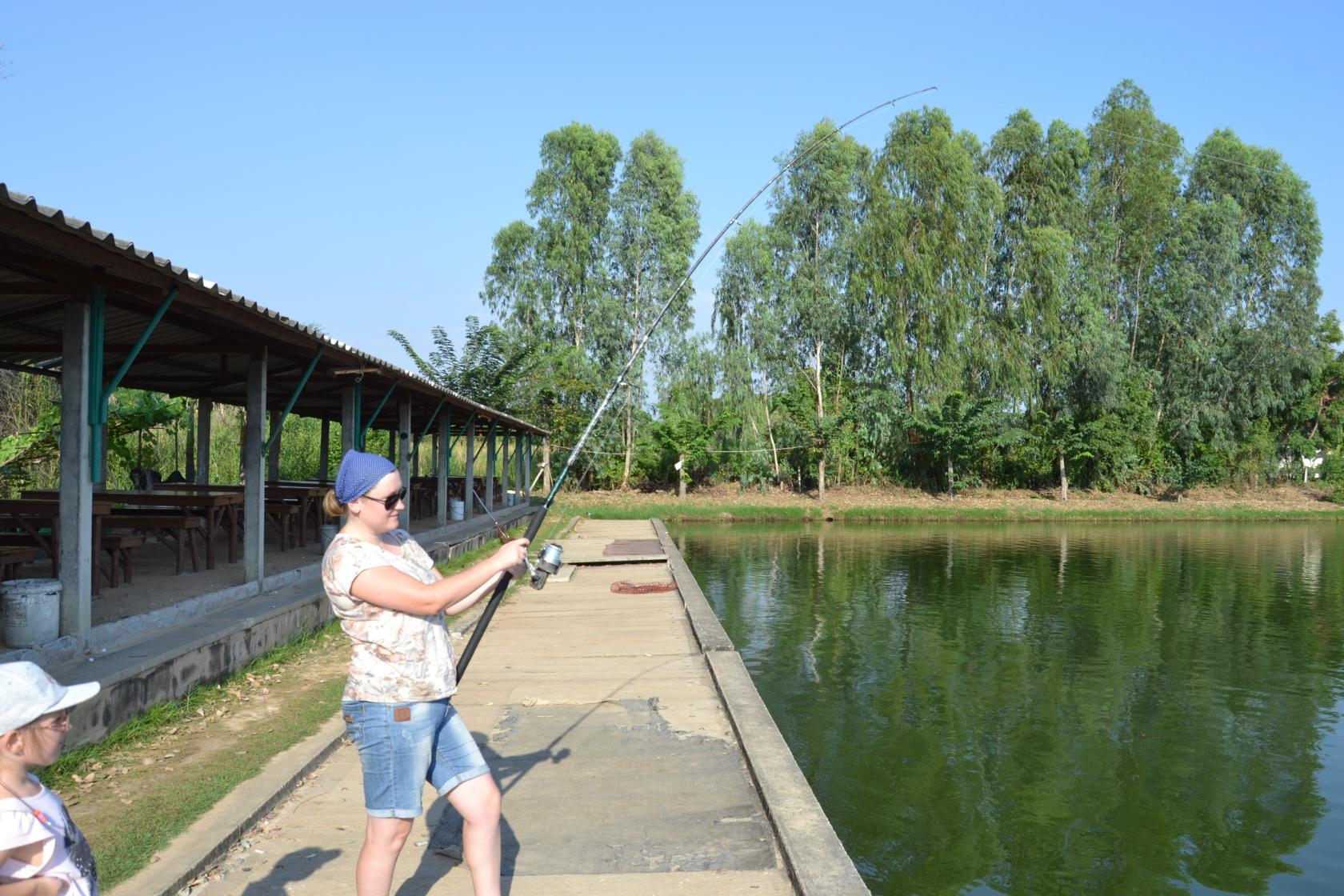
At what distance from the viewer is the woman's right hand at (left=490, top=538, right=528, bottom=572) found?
9.67ft

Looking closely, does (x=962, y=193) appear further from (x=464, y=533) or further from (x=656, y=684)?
(x=656, y=684)

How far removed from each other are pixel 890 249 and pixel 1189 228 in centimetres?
1155

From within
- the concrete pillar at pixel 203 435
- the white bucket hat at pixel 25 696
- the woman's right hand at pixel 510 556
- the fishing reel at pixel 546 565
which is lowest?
the white bucket hat at pixel 25 696

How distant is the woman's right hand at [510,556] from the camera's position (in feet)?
9.67

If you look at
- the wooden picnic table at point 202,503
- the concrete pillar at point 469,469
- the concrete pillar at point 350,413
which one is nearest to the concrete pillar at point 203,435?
the concrete pillar at point 350,413

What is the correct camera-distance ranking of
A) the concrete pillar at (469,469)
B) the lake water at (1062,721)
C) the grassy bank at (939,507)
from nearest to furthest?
the lake water at (1062,721) < the concrete pillar at (469,469) < the grassy bank at (939,507)

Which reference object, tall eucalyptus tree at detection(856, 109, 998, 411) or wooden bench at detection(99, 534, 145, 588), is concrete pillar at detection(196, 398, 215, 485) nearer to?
wooden bench at detection(99, 534, 145, 588)

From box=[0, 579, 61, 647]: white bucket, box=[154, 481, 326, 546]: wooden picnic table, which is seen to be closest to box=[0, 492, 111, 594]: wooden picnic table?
box=[0, 579, 61, 647]: white bucket

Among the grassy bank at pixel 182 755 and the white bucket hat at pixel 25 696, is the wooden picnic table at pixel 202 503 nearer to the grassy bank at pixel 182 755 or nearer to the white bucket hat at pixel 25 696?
the grassy bank at pixel 182 755

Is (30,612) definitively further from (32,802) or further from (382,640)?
(32,802)

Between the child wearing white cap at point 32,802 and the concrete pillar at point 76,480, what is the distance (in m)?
4.53

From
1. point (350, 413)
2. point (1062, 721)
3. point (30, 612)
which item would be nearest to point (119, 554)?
point (30, 612)

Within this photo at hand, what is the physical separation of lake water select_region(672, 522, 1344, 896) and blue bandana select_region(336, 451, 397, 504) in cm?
406

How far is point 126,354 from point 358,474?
902 cm
